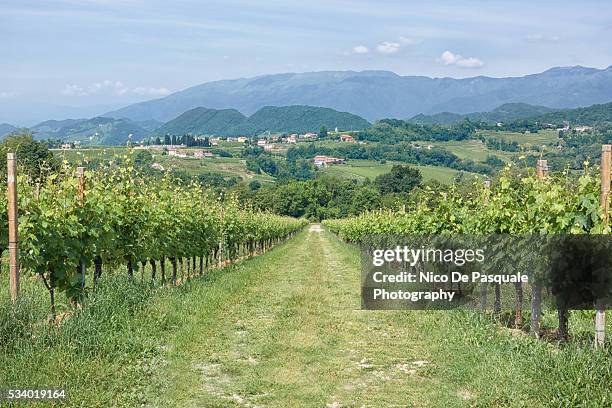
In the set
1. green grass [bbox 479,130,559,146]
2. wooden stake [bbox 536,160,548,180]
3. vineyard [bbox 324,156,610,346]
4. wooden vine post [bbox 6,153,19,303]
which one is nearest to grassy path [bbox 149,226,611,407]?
vineyard [bbox 324,156,610,346]

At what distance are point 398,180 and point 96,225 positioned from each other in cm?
9020

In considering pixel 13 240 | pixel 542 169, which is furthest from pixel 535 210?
pixel 13 240

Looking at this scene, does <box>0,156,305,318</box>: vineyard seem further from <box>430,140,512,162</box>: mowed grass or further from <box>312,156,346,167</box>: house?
<box>312,156,346,167</box>: house

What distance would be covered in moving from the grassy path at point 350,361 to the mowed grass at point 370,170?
99784 millimetres

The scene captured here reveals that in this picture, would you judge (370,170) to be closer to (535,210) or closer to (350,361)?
(535,210)

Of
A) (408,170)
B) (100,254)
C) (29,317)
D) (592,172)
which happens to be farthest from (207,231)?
(408,170)

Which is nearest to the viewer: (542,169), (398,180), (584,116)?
(542,169)

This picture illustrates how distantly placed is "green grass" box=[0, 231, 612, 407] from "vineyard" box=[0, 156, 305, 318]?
1.66ft

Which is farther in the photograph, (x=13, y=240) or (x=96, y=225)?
(x=96, y=225)

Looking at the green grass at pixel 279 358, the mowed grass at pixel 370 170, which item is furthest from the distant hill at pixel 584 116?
the green grass at pixel 279 358

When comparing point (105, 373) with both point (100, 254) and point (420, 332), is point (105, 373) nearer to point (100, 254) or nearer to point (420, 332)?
point (100, 254)

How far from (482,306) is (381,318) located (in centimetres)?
173

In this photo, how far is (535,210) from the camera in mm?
8234

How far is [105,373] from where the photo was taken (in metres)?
6.76
